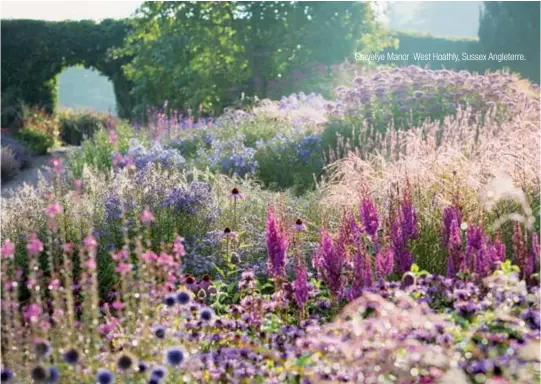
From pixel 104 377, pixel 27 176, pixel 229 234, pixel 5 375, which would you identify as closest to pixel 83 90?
pixel 27 176

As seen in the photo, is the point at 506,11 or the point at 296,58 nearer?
the point at 296,58

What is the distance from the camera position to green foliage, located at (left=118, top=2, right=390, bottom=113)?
50.1 feet

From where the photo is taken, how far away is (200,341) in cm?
325

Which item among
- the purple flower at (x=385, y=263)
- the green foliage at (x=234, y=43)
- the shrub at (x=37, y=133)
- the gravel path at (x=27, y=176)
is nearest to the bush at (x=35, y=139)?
the shrub at (x=37, y=133)

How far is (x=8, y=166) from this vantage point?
483 inches

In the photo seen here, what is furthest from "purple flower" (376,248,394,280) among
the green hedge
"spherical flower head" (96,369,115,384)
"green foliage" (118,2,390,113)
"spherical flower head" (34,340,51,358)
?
the green hedge

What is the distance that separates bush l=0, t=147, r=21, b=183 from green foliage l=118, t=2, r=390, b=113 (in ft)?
13.3

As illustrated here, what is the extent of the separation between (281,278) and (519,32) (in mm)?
20374

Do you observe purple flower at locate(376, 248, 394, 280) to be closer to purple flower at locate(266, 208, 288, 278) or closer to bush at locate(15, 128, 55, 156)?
purple flower at locate(266, 208, 288, 278)

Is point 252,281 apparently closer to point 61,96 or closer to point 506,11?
point 506,11

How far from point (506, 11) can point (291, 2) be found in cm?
952

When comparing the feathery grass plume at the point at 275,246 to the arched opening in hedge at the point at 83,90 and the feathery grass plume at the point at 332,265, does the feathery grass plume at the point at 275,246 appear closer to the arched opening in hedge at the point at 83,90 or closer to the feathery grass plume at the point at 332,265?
the feathery grass plume at the point at 332,265

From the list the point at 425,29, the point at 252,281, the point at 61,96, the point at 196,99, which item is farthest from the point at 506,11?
the point at 425,29

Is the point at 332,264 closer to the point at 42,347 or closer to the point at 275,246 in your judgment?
the point at 275,246
